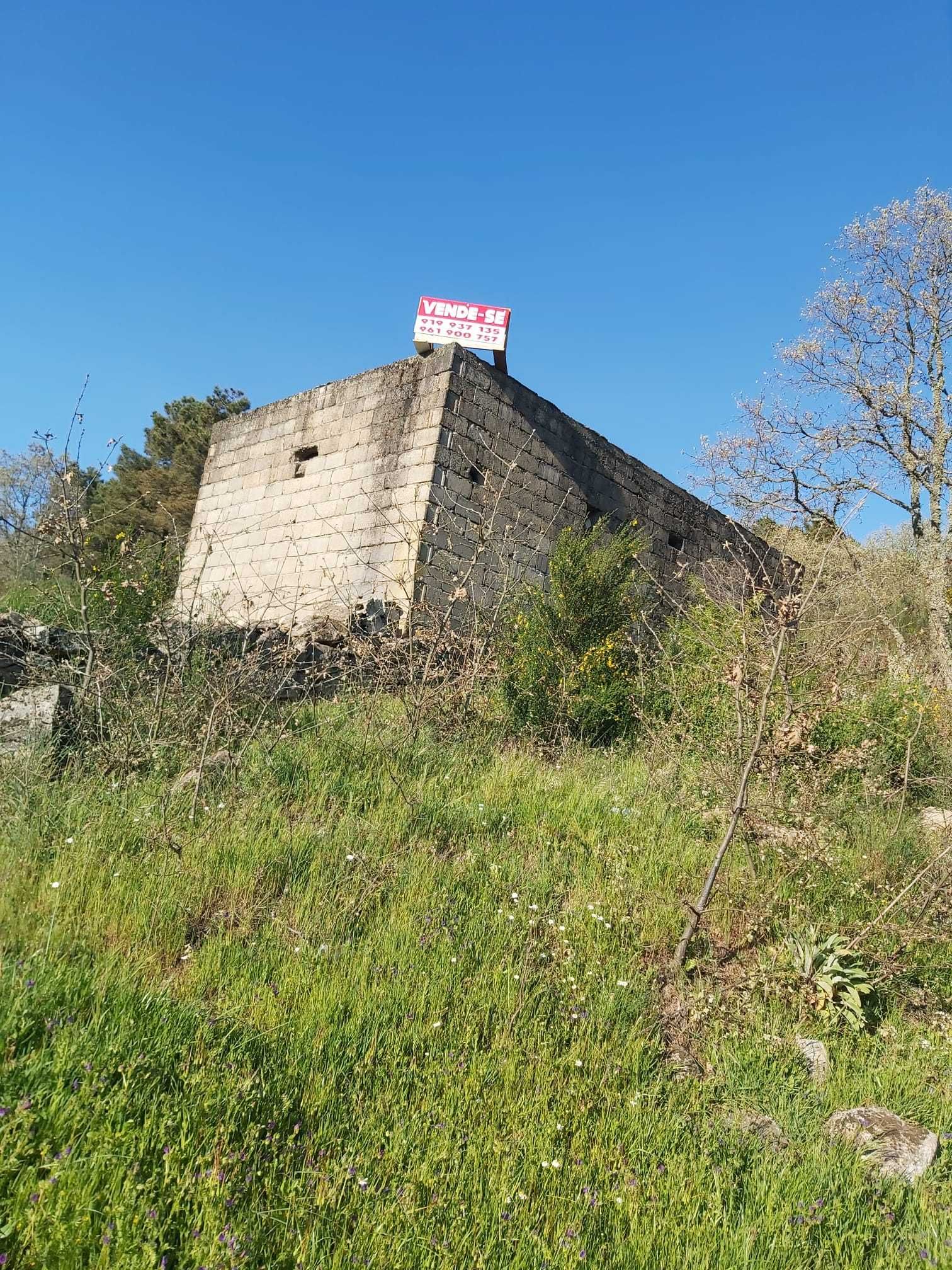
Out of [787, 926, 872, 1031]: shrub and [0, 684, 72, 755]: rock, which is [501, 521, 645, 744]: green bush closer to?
[787, 926, 872, 1031]: shrub

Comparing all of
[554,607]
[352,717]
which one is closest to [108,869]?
[352,717]

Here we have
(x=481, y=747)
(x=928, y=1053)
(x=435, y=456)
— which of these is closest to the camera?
(x=928, y=1053)

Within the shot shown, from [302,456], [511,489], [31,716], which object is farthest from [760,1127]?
[302,456]

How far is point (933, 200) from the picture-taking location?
15125mm

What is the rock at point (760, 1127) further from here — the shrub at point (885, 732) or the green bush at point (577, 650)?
the green bush at point (577, 650)

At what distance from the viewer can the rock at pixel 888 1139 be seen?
7.33ft

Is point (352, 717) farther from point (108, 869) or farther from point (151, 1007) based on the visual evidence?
point (151, 1007)

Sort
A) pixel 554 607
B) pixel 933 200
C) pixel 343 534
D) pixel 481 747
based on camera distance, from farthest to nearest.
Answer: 1. pixel 933 200
2. pixel 343 534
3. pixel 554 607
4. pixel 481 747

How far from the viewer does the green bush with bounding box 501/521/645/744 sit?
6129 millimetres

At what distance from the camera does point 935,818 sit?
5.07 m

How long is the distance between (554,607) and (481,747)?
2.02 metres

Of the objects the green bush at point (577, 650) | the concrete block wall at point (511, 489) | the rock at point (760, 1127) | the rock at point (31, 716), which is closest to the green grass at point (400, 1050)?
the rock at point (760, 1127)

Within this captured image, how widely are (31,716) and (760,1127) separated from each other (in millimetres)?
3864

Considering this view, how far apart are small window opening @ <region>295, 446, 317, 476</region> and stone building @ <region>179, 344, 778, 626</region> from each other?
0.8 inches
